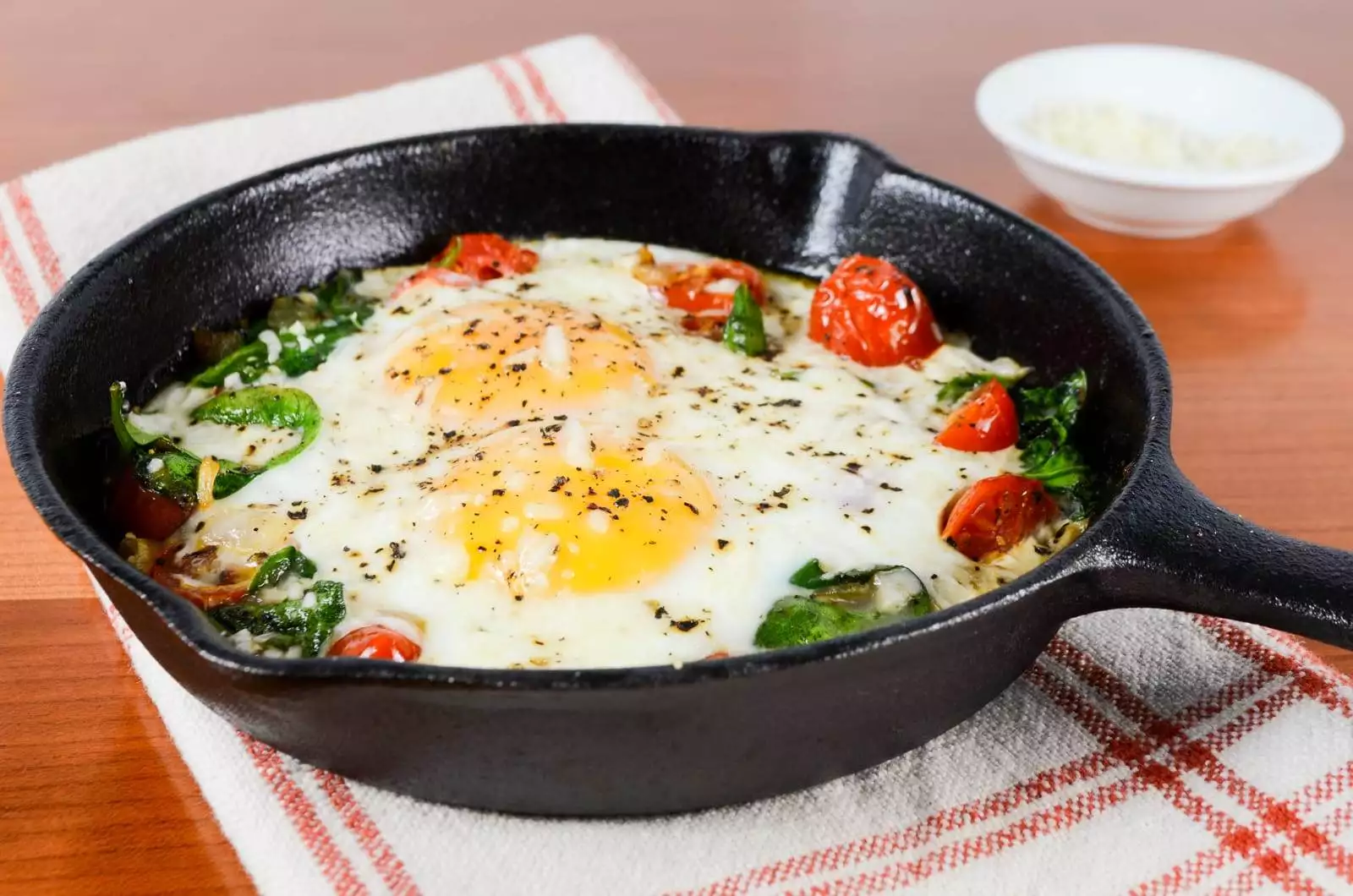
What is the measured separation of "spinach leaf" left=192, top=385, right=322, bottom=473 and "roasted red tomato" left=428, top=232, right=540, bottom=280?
1.98 ft

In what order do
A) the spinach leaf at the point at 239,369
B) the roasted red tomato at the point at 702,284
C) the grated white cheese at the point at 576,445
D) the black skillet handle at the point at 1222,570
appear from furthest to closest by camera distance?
1. the roasted red tomato at the point at 702,284
2. the spinach leaf at the point at 239,369
3. the grated white cheese at the point at 576,445
4. the black skillet handle at the point at 1222,570

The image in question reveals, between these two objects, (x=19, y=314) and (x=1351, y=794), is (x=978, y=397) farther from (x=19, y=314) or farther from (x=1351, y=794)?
(x=19, y=314)

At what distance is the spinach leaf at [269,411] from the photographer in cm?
250

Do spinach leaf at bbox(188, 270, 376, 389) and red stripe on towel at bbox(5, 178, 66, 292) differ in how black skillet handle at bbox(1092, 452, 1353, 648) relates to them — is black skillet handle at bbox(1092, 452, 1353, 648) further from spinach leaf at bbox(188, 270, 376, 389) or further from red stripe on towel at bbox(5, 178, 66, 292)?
red stripe on towel at bbox(5, 178, 66, 292)

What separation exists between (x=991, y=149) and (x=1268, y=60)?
1.61 m

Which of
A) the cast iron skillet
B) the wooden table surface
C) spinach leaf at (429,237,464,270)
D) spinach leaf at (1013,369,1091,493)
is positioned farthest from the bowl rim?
spinach leaf at (429,237,464,270)

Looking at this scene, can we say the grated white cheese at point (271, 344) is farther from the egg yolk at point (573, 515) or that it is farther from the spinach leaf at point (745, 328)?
the spinach leaf at point (745, 328)

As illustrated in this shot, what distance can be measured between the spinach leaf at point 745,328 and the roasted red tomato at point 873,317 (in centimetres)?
14

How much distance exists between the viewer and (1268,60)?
5.26 m

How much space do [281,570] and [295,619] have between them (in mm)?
127

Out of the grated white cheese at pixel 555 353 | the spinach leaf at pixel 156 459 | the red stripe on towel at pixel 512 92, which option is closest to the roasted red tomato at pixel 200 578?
the spinach leaf at pixel 156 459

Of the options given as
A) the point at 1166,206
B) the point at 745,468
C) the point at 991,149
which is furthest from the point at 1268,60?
the point at 745,468

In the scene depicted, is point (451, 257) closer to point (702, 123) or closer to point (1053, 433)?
point (1053, 433)

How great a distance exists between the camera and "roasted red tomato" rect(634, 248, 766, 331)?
9.63 ft
